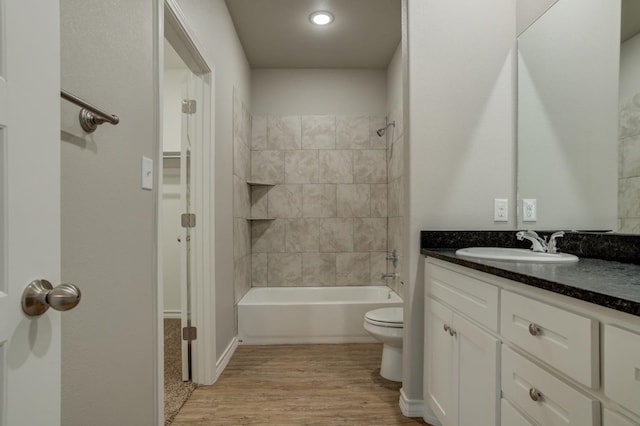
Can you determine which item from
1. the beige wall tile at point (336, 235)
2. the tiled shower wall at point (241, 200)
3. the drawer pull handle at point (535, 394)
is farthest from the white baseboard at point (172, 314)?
the drawer pull handle at point (535, 394)

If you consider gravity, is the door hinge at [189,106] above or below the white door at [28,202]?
above

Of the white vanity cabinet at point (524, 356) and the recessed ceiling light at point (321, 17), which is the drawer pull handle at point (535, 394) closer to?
the white vanity cabinet at point (524, 356)

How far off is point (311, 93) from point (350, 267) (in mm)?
1936

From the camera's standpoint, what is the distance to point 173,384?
222 cm

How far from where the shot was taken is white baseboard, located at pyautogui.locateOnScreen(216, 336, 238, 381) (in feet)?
7.91

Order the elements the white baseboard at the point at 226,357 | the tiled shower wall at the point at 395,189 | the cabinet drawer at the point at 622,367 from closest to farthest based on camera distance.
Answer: the cabinet drawer at the point at 622,367 → the white baseboard at the point at 226,357 → the tiled shower wall at the point at 395,189

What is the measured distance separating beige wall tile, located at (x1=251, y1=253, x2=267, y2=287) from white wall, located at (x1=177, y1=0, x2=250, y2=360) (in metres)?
0.78

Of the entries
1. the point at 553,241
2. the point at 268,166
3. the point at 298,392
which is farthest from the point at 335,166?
the point at 553,241

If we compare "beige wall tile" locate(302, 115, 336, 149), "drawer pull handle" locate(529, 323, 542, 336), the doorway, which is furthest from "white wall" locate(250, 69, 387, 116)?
"drawer pull handle" locate(529, 323, 542, 336)

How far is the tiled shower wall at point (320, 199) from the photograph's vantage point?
3730 millimetres

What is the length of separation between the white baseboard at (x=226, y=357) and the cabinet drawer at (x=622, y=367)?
7.30ft

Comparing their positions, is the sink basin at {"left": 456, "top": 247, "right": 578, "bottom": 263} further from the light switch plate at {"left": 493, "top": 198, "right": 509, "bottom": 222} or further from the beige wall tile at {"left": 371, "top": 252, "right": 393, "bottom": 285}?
the beige wall tile at {"left": 371, "top": 252, "right": 393, "bottom": 285}

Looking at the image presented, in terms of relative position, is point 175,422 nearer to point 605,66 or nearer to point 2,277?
point 2,277

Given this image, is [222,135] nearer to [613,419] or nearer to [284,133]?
[284,133]
